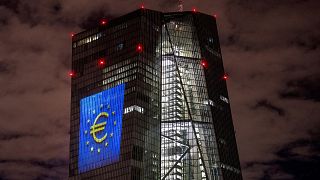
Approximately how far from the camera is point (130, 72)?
194 meters

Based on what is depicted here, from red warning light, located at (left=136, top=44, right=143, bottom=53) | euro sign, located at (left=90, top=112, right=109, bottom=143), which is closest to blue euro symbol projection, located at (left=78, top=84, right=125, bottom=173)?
euro sign, located at (left=90, top=112, right=109, bottom=143)

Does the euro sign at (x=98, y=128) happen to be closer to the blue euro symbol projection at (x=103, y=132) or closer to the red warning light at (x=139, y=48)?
the blue euro symbol projection at (x=103, y=132)

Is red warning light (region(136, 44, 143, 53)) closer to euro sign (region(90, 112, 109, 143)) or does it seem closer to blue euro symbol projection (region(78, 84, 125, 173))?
blue euro symbol projection (region(78, 84, 125, 173))

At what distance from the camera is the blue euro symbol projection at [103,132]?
624 feet

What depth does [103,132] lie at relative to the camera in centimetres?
19400

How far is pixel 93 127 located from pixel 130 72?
2026cm

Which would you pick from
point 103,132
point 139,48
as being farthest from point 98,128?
point 139,48

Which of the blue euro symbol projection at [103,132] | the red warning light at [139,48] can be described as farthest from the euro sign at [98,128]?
the red warning light at [139,48]

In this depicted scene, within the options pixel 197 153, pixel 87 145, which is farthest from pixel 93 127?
pixel 197 153

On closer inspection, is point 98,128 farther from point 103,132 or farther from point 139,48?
point 139,48

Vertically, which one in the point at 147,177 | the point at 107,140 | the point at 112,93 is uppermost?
the point at 112,93

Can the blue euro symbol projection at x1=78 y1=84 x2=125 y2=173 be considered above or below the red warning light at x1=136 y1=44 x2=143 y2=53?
below

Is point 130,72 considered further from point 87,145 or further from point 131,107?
point 87,145

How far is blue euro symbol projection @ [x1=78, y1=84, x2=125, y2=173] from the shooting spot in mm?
190125
